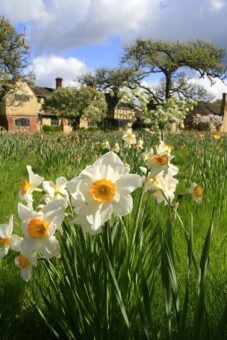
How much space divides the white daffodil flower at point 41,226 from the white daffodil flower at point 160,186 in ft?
1.37

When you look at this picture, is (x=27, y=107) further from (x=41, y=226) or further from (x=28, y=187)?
(x=41, y=226)

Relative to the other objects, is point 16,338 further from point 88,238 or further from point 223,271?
point 223,271

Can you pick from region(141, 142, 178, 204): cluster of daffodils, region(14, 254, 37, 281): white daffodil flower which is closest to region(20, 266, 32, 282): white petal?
region(14, 254, 37, 281): white daffodil flower

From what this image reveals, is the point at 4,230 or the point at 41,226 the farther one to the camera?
the point at 4,230

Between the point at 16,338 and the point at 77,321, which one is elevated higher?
the point at 77,321

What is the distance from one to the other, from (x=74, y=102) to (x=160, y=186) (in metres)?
35.6

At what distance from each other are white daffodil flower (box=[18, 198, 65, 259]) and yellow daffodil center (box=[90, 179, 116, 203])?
122 mm

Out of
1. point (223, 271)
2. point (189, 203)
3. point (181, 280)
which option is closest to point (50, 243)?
point (181, 280)

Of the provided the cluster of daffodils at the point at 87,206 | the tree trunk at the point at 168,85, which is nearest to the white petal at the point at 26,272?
the cluster of daffodils at the point at 87,206

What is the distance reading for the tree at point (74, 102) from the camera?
36.0 metres

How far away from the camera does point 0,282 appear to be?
2072 mm

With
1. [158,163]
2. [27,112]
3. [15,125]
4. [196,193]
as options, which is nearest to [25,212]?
[158,163]

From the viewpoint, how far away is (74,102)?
1422 inches

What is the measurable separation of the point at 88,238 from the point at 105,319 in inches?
12.5
